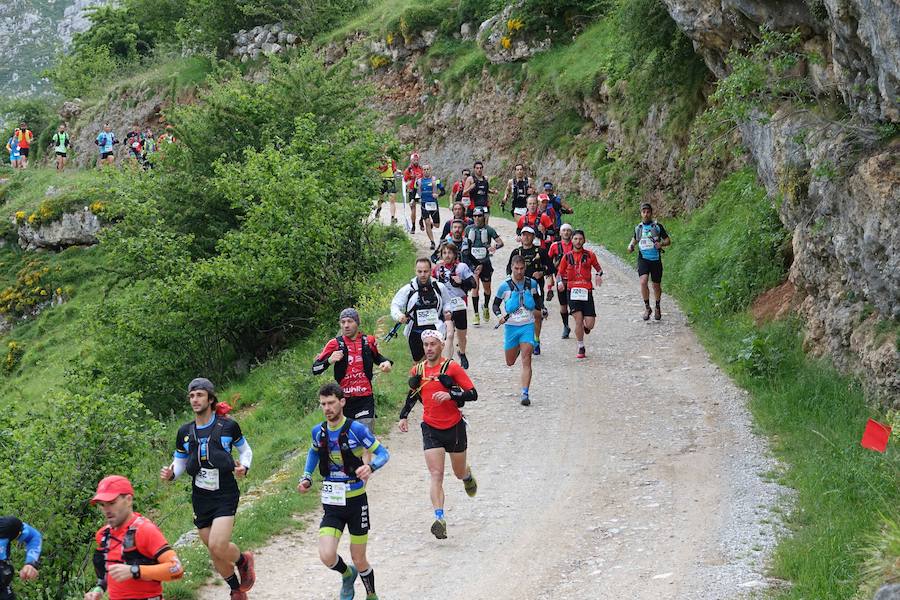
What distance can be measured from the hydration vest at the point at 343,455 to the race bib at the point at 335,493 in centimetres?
10

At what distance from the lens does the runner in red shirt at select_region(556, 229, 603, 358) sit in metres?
15.9

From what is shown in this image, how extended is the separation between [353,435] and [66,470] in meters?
4.18

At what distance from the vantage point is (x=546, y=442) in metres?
12.5

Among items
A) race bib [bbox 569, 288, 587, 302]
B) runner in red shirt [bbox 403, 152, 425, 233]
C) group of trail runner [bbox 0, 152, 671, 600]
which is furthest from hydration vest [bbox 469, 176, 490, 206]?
race bib [bbox 569, 288, 587, 302]

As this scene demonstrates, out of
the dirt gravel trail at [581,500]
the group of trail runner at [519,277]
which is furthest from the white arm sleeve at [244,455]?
the group of trail runner at [519,277]

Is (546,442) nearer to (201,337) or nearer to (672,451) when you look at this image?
(672,451)

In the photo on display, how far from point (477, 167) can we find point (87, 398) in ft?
46.0

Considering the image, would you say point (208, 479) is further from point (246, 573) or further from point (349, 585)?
point (349, 585)

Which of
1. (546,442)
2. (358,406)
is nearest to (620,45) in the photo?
(546,442)

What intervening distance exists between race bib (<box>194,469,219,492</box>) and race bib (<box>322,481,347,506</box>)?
3.16 ft

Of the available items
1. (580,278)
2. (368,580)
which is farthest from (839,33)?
(368,580)

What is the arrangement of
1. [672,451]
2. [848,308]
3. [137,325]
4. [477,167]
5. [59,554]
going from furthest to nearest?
[477,167] < [137,325] < [848,308] < [672,451] < [59,554]

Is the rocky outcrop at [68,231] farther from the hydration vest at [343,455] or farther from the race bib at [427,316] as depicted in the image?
the hydration vest at [343,455]

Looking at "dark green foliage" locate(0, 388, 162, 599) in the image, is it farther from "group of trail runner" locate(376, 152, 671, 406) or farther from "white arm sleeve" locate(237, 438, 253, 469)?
"group of trail runner" locate(376, 152, 671, 406)
